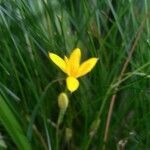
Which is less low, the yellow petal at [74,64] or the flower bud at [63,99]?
the yellow petal at [74,64]

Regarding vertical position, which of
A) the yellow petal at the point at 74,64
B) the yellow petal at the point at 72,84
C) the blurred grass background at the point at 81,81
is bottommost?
the blurred grass background at the point at 81,81

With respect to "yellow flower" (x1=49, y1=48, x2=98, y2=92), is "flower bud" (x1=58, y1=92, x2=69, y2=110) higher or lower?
lower

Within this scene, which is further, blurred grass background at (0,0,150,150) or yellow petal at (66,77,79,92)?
blurred grass background at (0,0,150,150)

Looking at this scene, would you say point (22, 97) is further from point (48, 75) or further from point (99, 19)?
point (99, 19)

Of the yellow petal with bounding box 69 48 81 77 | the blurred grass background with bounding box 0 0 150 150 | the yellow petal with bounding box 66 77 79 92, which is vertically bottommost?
the blurred grass background with bounding box 0 0 150 150

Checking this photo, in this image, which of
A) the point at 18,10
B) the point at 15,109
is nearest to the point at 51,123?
the point at 15,109

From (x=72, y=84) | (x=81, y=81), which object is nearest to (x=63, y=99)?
(x=72, y=84)

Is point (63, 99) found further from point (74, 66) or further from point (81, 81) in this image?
point (81, 81)

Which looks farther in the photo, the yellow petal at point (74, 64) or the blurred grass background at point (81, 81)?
the blurred grass background at point (81, 81)
